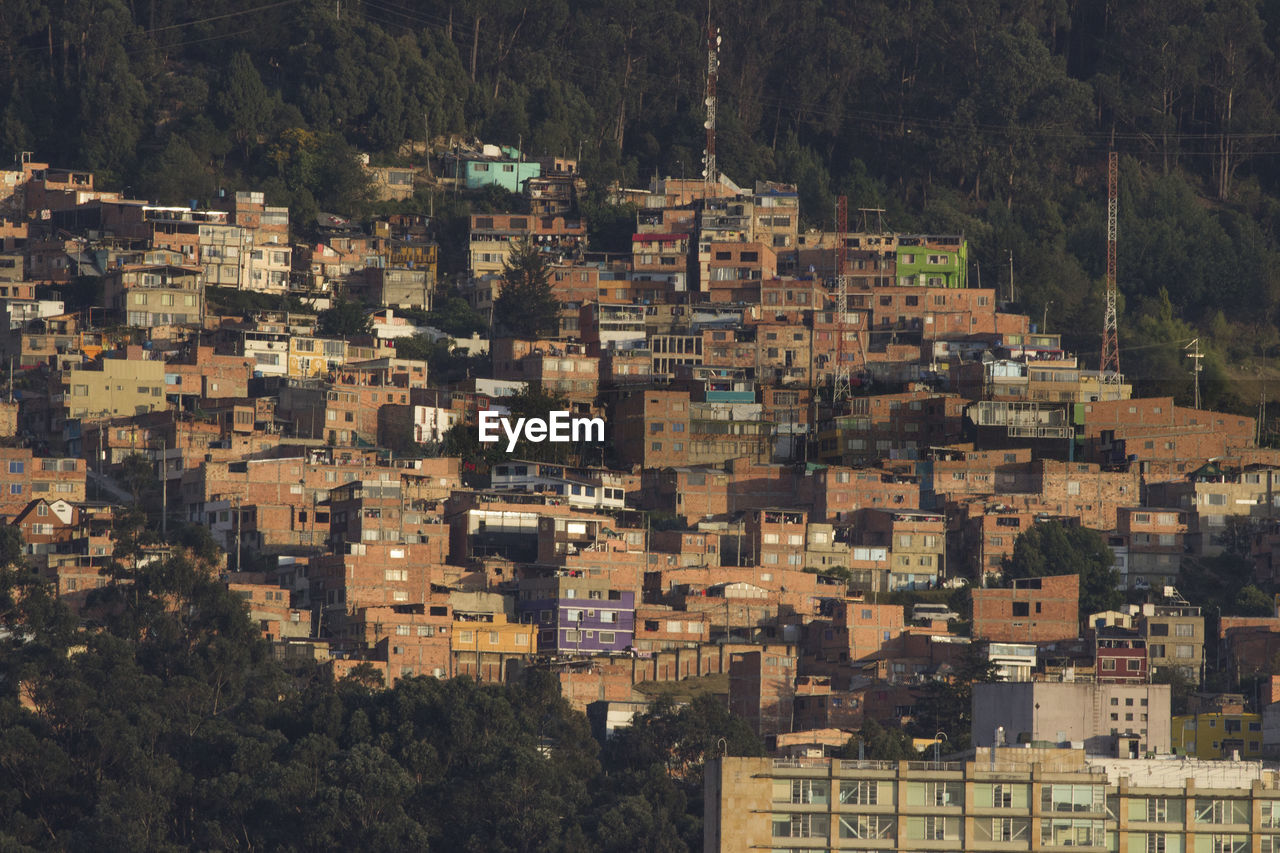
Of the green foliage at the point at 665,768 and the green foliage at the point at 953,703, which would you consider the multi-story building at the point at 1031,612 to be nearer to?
the green foliage at the point at 953,703

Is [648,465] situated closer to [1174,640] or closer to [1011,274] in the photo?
[1174,640]

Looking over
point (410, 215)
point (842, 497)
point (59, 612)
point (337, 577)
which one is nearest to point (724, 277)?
point (410, 215)

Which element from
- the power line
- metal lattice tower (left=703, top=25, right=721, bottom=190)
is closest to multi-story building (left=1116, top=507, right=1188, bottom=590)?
metal lattice tower (left=703, top=25, right=721, bottom=190)

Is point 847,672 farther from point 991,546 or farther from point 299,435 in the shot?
point 299,435

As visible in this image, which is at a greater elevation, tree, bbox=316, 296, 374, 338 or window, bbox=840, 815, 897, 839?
tree, bbox=316, 296, 374, 338

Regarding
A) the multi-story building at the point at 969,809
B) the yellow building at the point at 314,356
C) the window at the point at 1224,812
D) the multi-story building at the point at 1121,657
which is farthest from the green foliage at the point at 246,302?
the window at the point at 1224,812

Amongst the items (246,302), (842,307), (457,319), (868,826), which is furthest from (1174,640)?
(246,302)

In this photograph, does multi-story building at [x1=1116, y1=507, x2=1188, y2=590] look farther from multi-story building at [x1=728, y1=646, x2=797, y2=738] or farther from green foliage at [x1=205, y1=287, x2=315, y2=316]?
green foliage at [x1=205, y1=287, x2=315, y2=316]
